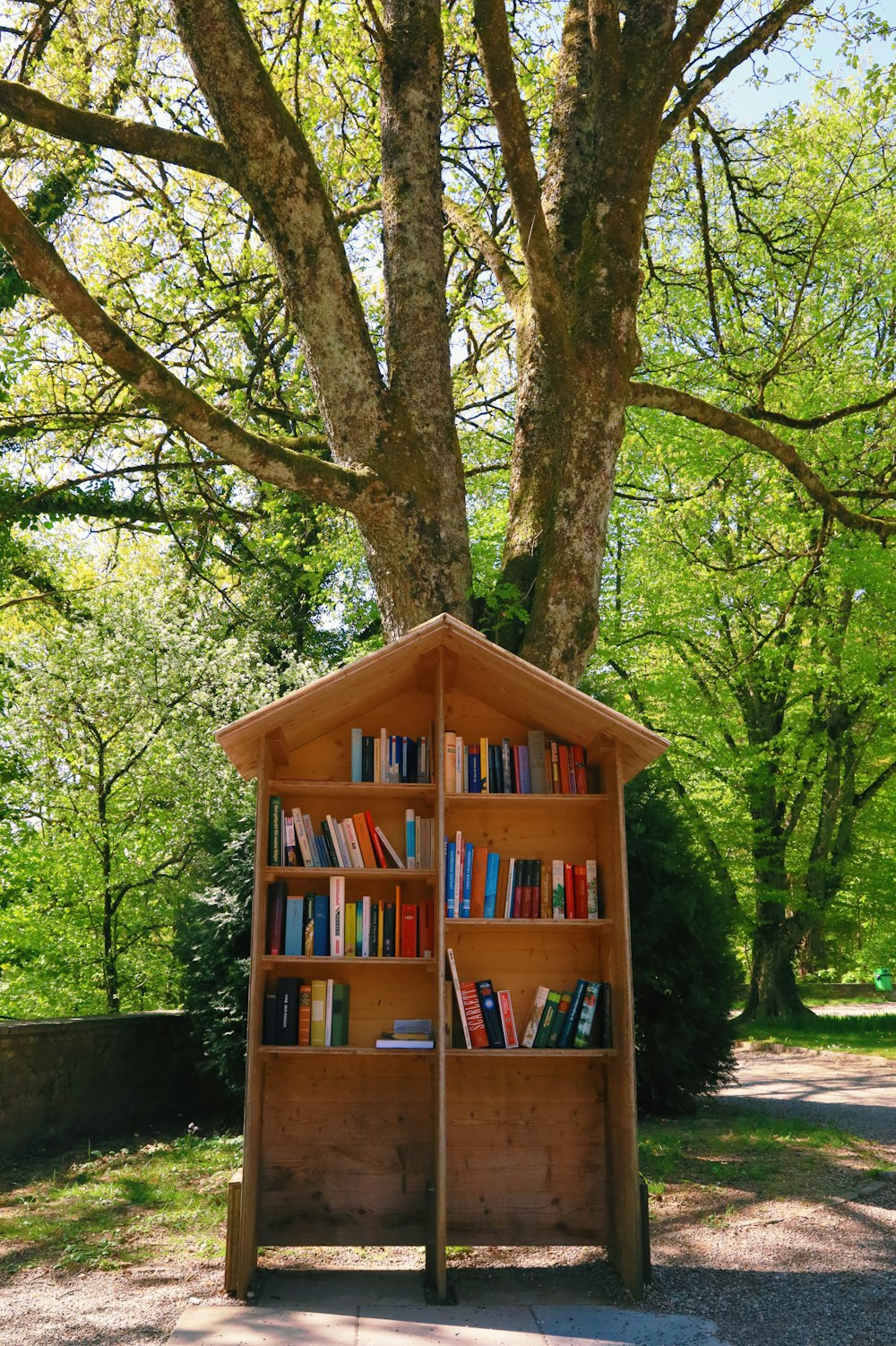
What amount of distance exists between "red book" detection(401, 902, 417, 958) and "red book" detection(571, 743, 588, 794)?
0.96 meters

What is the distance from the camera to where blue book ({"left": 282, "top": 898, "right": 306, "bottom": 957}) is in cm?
484

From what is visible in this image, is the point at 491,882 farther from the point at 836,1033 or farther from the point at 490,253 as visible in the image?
the point at 836,1033

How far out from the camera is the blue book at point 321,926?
4.86 metres

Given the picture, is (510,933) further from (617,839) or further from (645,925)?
(645,925)

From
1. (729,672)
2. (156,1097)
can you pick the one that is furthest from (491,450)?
(156,1097)

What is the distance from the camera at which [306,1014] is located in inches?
191

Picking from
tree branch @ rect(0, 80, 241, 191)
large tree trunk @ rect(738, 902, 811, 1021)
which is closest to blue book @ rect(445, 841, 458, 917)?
tree branch @ rect(0, 80, 241, 191)

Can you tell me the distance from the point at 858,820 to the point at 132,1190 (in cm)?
1407

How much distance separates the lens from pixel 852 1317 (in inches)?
160

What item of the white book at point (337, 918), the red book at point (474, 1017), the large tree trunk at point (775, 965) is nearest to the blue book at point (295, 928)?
the white book at point (337, 918)

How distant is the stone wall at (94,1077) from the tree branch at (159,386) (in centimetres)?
398

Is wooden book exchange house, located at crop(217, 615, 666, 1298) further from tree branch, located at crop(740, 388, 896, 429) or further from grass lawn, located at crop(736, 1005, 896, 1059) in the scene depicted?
grass lawn, located at crop(736, 1005, 896, 1059)

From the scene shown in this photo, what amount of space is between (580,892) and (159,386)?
10.7 ft

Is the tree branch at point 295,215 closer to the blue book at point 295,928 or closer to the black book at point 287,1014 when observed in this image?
the blue book at point 295,928
